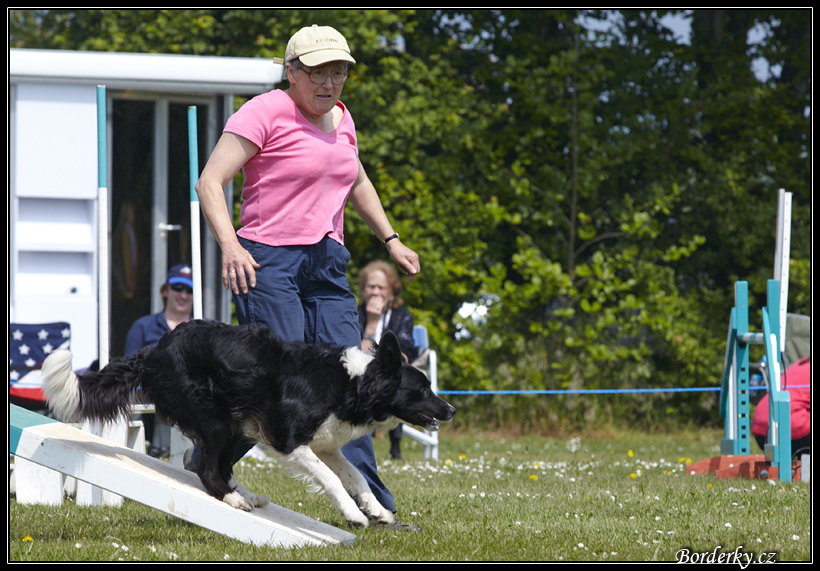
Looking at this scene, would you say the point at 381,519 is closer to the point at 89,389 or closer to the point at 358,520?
the point at 358,520

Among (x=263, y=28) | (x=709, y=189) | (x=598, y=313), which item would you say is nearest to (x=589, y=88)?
(x=709, y=189)

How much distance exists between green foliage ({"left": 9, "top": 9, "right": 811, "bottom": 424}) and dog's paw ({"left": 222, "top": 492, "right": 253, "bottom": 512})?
595 centimetres

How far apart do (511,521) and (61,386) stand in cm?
193

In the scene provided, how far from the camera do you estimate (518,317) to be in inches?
382

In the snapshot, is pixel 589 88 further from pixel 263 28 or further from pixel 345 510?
pixel 345 510

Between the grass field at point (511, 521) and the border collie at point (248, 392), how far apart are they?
14.0 inches

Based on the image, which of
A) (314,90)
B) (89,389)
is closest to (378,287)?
(314,90)

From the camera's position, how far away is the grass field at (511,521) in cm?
309

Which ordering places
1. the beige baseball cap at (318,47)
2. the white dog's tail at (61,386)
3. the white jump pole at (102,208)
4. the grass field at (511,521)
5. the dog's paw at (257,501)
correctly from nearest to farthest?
the grass field at (511,521), the white dog's tail at (61,386), the beige baseball cap at (318,47), the dog's paw at (257,501), the white jump pole at (102,208)

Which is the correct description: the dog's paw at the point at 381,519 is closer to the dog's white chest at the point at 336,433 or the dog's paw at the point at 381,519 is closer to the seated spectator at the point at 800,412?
the dog's white chest at the point at 336,433

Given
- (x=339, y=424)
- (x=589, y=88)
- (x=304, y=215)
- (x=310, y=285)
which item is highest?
(x=589, y=88)

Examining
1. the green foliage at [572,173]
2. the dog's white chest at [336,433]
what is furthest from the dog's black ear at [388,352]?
the green foliage at [572,173]

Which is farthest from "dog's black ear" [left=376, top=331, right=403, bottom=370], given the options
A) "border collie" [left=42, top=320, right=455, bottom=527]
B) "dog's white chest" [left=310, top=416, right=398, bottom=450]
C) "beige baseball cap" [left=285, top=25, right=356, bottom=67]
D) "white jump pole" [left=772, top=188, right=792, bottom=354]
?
"white jump pole" [left=772, top=188, right=792, bottom=354]

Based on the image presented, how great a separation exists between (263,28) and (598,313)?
5.12 meters
